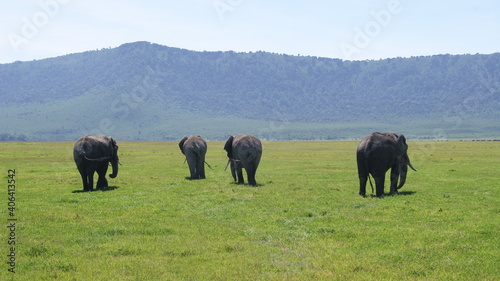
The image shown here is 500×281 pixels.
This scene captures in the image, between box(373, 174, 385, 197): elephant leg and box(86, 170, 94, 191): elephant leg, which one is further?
box(86, 170, 94, 191): elephant leg

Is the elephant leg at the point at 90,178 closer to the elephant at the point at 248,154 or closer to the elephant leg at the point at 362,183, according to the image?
the elephant at the point at 248,154

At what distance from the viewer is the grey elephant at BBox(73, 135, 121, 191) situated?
25844 mm

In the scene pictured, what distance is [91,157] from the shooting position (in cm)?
2602

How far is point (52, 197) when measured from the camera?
23.5 m

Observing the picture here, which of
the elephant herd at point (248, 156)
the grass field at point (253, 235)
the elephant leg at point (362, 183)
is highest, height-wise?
the elephant herd at point (248, 156)

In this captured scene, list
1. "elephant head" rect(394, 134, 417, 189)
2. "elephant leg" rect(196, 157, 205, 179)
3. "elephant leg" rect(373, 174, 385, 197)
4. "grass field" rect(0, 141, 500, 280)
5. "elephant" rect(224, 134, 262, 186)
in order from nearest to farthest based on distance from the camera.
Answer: "grass field" rect(0, 141, 500, 280), "elephant leg" rect(373, 174, 385, 197), "elephant head" rect(394, 134, 417, 189), "elephant" rect(224, 134, 262, 186), "elephant leg" rect(196, 157, 205, 179)

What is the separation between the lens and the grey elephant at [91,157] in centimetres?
2584

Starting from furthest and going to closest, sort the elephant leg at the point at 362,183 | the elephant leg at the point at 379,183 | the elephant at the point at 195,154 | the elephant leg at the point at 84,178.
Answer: the elephant at the point at 195,154 < the elephant leg at the point at 84,178 < the elephant leg at the point at 362,183 < the elephant leg at the point at 379,183

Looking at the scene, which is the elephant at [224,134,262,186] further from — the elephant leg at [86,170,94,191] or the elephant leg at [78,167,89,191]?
the elephant leg at [78,167,89,191]

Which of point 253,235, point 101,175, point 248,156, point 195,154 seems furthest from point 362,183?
point 101,175

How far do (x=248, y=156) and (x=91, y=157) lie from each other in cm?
850

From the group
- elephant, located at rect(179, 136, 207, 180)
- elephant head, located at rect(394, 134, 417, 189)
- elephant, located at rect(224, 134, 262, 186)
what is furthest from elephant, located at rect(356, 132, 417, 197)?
elephant, located at rect(179, 136, 207, 180)

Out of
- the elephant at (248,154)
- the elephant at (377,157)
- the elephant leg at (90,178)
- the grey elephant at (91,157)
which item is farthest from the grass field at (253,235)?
the elephant at (248,154)

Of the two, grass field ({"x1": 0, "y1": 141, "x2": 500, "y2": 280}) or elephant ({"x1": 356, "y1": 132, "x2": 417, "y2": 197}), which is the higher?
elephant ({"x1": 356, "y1": 132, "x2": 417, "y2": 197})
